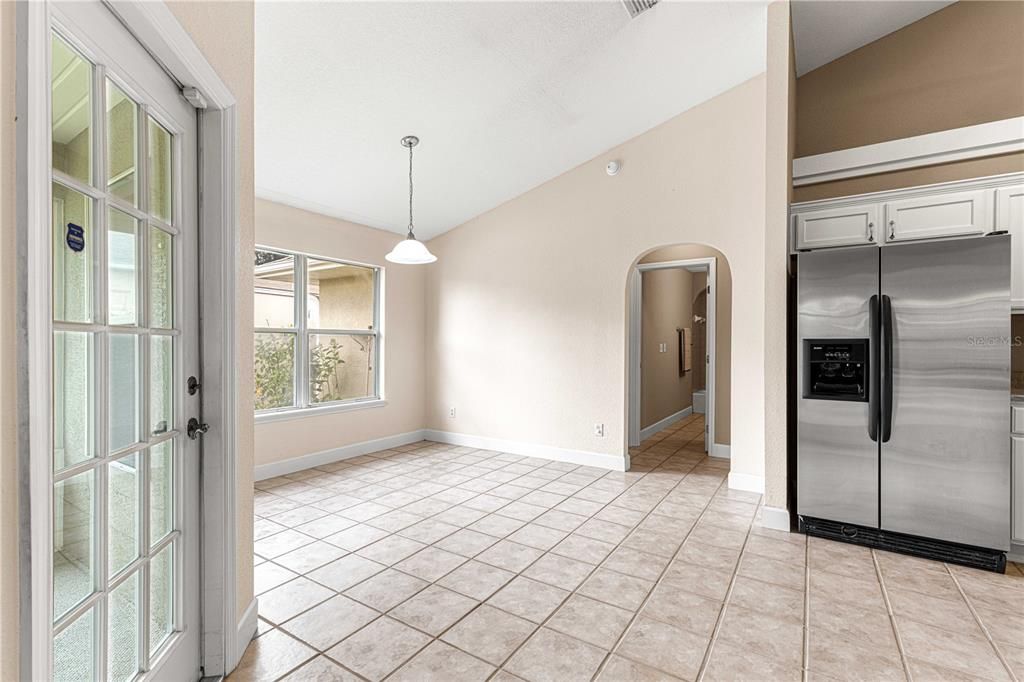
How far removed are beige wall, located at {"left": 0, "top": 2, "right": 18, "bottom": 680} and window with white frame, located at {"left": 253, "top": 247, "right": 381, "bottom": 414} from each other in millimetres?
3483

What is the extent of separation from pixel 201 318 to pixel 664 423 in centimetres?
622

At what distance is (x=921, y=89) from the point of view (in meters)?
3.59

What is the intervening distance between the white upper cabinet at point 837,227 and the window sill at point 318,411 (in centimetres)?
434

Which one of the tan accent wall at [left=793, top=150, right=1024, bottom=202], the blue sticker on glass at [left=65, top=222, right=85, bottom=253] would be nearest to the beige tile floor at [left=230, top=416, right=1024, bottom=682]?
the blue sticker on glass at [left=65, top=222, right=85, bottom=253]

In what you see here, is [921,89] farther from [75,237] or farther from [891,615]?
[75,237]

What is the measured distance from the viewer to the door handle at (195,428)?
5.63ft

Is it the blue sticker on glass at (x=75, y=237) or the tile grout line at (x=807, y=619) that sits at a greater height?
the blue sticker on glass at (x=75, y=237)

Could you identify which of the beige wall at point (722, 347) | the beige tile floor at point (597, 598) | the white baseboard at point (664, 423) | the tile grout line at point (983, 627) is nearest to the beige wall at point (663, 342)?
the white baseboard at point (664, 423)

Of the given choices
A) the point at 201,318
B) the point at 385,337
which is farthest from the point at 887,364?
the point at 385,337

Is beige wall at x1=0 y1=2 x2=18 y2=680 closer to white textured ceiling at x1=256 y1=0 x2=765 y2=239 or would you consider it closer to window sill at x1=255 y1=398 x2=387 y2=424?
white textured ceiling at x1=256 y1=0 x2=765 y2=239

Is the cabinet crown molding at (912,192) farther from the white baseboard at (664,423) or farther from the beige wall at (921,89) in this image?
the white baseboard at (664,423)

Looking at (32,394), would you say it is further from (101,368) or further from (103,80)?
(103,80)

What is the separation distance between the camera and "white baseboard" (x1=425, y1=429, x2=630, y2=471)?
4.73 m

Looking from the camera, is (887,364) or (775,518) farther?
(775,518)
